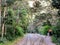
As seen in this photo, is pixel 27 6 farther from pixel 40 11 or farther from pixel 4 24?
pixel 4 24

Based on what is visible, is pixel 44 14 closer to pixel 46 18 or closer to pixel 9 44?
pixel 46 18

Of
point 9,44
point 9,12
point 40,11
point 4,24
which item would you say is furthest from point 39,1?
point 9,44

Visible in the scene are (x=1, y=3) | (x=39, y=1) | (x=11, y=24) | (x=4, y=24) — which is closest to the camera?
(x=1, y=3)

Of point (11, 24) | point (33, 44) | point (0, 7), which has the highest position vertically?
point (0, 7)

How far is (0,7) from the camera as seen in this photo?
2241 cm

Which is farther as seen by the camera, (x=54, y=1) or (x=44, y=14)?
(x=44, y=14)

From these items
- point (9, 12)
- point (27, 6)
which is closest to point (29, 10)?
point (27, 6)

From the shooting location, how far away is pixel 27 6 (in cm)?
3512

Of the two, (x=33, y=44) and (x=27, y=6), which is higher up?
(x=27, y=6)

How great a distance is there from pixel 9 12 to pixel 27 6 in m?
9.98

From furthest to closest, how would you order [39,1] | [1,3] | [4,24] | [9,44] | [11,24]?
[39,1], [11,24], [4,24], [1,3], [9,44]

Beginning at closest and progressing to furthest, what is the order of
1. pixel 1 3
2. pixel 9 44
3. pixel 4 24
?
pixel 9 44
pixel 1 3
pixel 4 24

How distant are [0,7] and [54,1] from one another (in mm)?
6426

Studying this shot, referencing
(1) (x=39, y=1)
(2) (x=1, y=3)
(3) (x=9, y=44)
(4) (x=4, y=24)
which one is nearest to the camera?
(3) (x=9, y=44)
